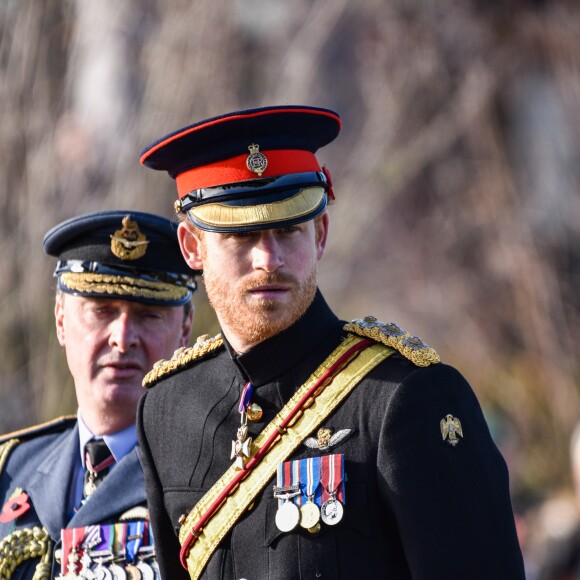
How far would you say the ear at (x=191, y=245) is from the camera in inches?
136

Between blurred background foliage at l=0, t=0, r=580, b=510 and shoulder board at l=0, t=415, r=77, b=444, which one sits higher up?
blurred background foliage at l=0, t=0, r=580, b=510

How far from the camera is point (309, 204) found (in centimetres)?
328

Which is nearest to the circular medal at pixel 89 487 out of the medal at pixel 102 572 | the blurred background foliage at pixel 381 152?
the medal at pixel 102 572

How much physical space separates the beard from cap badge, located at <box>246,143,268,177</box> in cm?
28

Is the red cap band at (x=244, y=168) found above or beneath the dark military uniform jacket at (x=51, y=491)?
above

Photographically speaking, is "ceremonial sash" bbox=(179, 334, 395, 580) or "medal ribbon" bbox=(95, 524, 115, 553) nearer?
"ceremonial sash" bbox=(179, 334, 395, 580)

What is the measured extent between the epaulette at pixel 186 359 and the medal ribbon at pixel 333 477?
64cm

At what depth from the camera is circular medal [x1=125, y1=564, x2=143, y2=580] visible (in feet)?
12.7

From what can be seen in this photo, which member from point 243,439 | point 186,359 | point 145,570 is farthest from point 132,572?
point 243,439

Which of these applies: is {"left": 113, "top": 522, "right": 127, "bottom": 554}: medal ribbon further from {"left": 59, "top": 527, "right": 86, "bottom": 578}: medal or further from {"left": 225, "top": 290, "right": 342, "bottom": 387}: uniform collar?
{"left": 225, "top": 290, "right": 342, "bottom": 387}: uniform collar

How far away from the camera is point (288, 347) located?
332 centimetres

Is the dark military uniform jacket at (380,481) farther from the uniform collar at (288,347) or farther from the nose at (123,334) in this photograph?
the nose at (123,334)

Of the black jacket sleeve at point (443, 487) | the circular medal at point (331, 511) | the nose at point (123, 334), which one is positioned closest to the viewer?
the black jacket sleeve at point (443, 487)

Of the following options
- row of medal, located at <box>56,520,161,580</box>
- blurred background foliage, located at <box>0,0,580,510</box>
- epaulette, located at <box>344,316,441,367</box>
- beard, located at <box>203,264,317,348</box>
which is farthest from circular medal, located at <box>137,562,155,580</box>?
blurred background foliage, located at <box>0,0,580,510</box>
